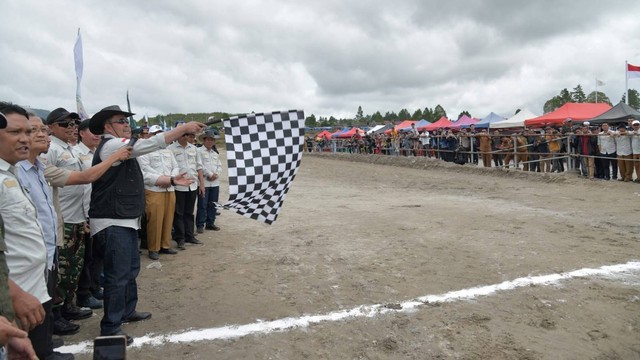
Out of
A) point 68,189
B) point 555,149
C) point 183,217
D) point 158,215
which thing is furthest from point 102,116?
point 555,149

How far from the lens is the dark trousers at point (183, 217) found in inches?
258

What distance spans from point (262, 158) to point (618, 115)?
19513 millimetres

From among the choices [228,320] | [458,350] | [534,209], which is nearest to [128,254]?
[228,320]

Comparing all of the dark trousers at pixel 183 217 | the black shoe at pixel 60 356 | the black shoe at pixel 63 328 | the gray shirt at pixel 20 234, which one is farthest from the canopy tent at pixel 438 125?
the gray shirt at pixel 20 234

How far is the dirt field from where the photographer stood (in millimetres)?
3439

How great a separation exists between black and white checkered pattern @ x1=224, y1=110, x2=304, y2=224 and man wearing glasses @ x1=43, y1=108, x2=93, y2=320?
1.51 m

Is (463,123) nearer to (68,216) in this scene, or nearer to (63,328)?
(68,216)

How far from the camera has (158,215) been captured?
19.2 ft

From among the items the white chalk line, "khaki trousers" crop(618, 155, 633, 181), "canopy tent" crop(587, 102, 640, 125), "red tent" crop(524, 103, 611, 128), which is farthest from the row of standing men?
"red tent" crop(524, 103, 611, 128)

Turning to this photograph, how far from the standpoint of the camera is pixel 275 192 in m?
4.19

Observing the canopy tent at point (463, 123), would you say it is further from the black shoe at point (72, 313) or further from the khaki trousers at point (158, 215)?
the black shoe at point (72, 313)

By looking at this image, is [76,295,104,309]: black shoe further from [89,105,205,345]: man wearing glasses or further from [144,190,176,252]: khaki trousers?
[144,190,176,252]: khaki trousers

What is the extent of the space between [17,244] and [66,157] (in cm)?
206

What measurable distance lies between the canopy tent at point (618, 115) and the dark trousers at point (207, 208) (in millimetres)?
17526
